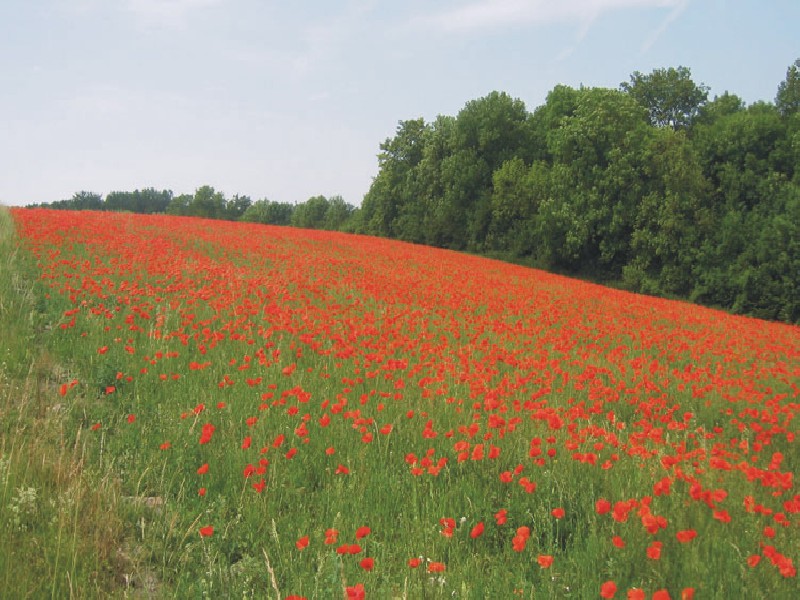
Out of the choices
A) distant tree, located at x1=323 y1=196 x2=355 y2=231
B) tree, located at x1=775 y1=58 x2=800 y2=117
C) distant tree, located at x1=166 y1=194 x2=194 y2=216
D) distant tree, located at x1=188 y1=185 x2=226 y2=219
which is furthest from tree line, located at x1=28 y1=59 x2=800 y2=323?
distant tree, located at x1=166 y1=194 x2=194 y2=216

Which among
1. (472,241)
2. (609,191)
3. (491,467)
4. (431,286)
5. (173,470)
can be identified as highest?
(609,191)

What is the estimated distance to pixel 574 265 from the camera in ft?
107

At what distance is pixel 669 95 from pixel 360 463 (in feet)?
144

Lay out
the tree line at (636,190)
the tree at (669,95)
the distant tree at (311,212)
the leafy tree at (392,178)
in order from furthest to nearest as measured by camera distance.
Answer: the distant tree at (311,212)
the leafy tree at (392,178)
the tree at (669,95)
the tree line at (636,190)

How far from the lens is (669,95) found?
39.4 meters

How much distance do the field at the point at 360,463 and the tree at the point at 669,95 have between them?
37512mm

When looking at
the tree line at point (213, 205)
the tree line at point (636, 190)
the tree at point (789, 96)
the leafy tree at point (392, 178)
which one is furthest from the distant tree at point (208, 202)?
the tree at point (789, 96)

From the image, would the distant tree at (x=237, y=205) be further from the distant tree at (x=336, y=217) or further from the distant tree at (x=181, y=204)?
the distant tree at (x=336, y=217)

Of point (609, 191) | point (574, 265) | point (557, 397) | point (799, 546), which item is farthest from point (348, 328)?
point (574, 265)

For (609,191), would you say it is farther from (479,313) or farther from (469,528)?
(469,528)

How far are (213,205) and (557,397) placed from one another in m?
113

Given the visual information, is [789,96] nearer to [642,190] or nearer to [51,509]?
[642,190]

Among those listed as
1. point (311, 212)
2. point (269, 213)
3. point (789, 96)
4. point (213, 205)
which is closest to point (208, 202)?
point (213, 205)

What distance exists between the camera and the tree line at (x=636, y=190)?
2383cm
